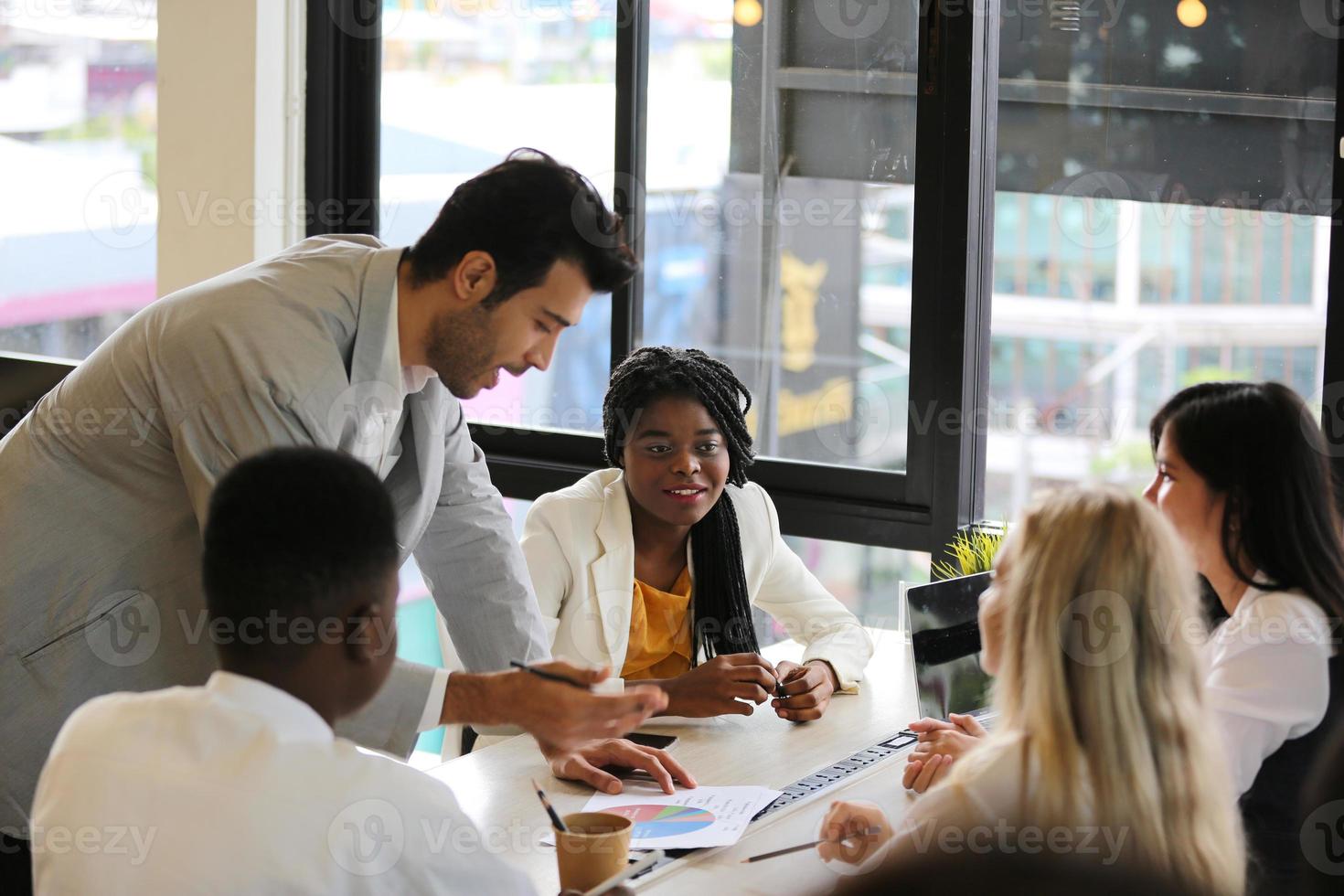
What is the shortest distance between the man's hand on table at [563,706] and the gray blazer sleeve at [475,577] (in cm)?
53

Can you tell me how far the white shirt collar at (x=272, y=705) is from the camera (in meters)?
1.23

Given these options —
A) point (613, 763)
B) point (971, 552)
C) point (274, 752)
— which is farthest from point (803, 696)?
point (274, 752)

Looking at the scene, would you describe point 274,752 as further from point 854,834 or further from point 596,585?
point 596,585

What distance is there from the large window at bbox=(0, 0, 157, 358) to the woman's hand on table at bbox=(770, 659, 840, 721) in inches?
101

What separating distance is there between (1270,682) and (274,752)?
3.82 ft

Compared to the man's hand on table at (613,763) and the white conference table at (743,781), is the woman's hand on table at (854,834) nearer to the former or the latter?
the white conference table at (743,781)

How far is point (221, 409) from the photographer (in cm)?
165

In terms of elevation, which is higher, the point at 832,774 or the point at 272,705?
the point at 272,705

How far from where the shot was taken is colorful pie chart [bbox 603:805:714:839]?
1.68 meters

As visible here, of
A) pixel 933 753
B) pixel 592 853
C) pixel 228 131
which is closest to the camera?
pixel 592 853

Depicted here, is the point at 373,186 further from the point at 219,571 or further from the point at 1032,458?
the point at 219,571

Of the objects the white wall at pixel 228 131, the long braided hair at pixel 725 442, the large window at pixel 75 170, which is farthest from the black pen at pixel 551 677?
the large window at pixel 75 170

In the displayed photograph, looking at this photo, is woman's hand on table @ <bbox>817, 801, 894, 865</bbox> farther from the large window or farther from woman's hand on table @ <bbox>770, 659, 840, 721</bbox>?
the large window

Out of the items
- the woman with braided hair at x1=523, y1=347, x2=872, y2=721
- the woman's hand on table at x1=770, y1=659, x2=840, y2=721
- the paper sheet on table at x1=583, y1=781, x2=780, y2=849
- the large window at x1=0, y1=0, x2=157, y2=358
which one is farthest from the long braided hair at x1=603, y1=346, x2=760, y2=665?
the large window at x1=0, y1=0, x2=157, y2=358
